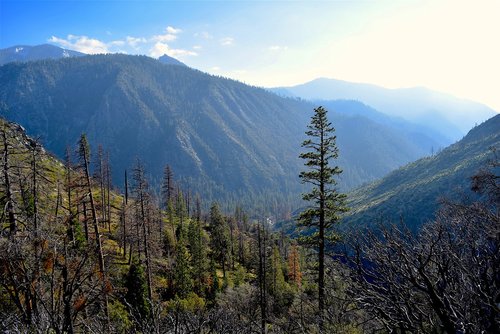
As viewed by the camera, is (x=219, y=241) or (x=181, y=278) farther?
(x=219, y=241)

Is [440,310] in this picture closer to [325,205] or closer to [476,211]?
[476,211]

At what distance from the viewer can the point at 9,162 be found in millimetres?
17859

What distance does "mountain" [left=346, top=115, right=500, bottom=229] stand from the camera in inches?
4392

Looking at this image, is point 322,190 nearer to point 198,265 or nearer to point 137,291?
point 137,291

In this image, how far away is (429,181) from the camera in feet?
422

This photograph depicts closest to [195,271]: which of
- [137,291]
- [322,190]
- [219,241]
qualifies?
[219,241]

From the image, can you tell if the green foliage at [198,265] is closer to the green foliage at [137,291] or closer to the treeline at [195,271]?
the treeline at [195,271]

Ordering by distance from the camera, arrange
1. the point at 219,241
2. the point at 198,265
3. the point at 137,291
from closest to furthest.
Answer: the point at 137,291, the point at 198,265, the point at 219,241

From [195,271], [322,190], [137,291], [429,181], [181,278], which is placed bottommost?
[429,181]

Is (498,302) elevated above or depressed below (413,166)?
above

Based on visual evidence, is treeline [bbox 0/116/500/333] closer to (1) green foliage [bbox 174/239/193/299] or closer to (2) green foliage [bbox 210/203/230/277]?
(1) green foliage [bbox 174/239/193/299]

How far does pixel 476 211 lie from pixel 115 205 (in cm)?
6659

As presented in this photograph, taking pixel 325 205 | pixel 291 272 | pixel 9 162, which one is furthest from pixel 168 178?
pixel 325 205

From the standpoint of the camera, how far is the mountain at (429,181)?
11156cm
